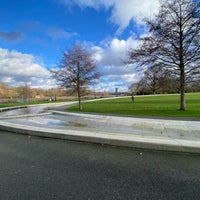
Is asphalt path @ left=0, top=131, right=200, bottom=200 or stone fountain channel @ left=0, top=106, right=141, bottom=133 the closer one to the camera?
asphalt path @ left=0, top=131, right=200, bottom=200

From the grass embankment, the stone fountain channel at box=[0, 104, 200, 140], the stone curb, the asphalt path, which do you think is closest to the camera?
the asphalt path

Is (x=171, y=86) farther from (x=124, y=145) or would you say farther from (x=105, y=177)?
(x=105, y=177)

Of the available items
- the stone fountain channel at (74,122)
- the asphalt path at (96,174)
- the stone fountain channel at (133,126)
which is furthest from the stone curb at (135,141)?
the stone fountain channel at (74,122)

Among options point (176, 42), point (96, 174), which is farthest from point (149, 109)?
point (96, 174)

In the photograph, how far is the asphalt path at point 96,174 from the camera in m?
2.84

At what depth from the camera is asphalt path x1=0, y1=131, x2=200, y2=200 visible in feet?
9.33

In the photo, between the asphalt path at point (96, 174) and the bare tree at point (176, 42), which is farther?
the bare tree at point (176, 42)

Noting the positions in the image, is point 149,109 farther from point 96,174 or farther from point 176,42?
point 96,174

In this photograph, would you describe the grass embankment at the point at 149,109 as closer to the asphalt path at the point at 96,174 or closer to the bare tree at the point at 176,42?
the bare tree at the point at 176,42

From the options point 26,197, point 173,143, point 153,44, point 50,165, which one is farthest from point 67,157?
point 153,44

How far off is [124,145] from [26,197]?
3.45 meters

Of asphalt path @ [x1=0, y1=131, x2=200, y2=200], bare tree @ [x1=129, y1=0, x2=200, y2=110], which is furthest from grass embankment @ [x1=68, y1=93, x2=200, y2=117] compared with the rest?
asphalt path @ [x1=0, y1=131, x2=200, y2=200]

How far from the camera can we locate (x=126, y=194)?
283 cm

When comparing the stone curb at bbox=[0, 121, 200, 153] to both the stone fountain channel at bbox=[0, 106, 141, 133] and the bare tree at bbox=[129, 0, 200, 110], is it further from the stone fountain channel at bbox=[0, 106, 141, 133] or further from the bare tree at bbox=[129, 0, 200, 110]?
the bare tree at bbox=[129, 0, 200, 110]
